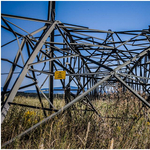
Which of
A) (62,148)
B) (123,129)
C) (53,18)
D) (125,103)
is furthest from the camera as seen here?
(53,18)

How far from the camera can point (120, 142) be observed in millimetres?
3662

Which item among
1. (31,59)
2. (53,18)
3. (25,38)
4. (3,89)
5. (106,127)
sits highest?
(53,18)

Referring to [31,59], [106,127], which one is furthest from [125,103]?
[31,59]

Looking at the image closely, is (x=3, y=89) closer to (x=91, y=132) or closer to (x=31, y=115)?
(x=31, y=115)

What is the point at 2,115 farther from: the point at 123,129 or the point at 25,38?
the point at 123,129

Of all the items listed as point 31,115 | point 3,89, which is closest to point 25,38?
point 3,89

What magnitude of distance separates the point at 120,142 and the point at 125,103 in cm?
110

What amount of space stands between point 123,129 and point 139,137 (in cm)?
44

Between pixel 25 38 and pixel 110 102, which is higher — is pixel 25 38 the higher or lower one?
the higher one

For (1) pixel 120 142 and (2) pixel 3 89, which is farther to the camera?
(2) pixel 3 89

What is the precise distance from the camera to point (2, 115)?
361 centimetres

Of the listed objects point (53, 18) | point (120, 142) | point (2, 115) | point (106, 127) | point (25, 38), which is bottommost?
point (120, 142)

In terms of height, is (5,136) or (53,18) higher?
(53,18)

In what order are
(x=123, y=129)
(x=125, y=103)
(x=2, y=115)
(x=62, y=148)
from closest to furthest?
(x=62, y=148) < (x=2, y=115) < (x=123, y=129) < (x=125, y=103)
